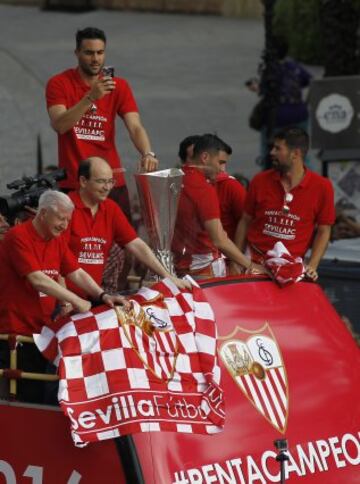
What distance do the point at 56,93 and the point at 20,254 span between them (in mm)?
1846

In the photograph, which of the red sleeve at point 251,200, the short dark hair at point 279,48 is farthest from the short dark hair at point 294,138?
the short dark hair at point 279,48

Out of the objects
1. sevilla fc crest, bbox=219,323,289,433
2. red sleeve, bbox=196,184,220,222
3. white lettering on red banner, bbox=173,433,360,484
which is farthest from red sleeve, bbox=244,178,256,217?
white lettering on red banner, bbox=173,433,360,484

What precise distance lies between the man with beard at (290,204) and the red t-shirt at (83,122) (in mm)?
851

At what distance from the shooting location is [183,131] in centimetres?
2184

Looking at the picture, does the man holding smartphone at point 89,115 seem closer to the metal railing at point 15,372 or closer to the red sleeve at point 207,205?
the red sleeve at point 207,205

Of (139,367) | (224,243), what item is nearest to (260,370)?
(139,367)

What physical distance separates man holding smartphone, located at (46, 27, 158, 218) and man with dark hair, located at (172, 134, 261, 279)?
10.3 inches

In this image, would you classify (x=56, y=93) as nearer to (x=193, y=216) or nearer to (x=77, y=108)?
(x=77, y=108)

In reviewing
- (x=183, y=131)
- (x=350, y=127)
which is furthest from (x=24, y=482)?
(x=183, y=131)

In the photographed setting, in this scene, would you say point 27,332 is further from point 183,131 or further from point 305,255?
point 183,131

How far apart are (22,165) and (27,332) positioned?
11.9m

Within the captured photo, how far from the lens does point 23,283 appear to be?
7.94 m

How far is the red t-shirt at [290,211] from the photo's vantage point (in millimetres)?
9320

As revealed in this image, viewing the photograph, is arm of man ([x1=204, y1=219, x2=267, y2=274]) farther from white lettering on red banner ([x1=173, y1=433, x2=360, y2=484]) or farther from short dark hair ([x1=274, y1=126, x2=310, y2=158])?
white lettering on red banner ([x1=173, y1=433, x2=360, y2=484])
